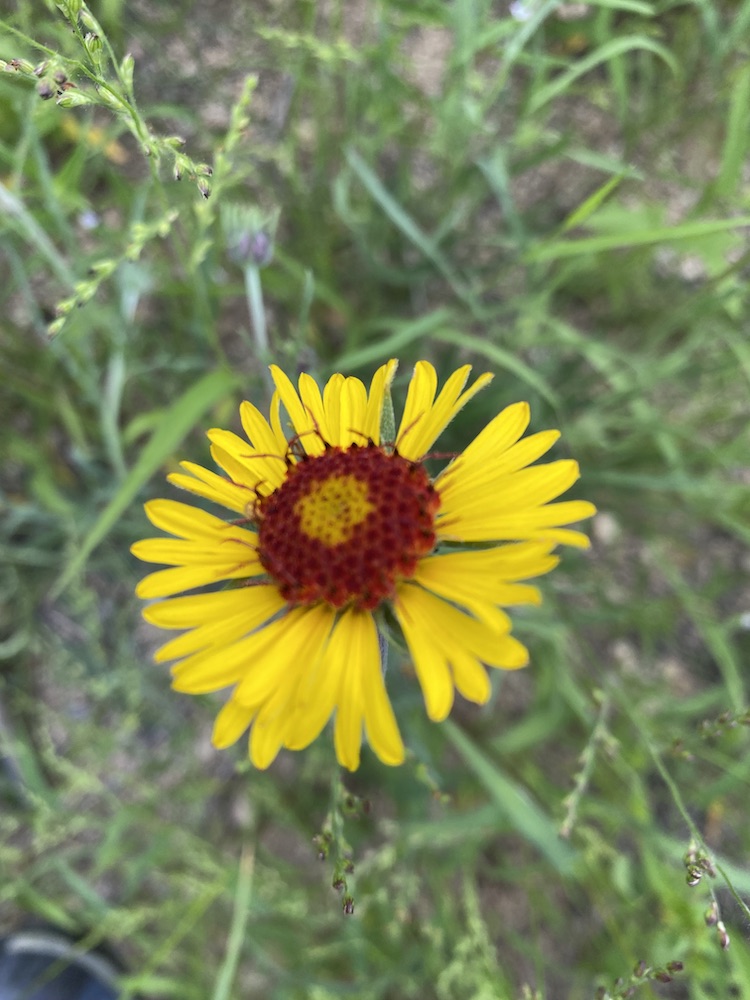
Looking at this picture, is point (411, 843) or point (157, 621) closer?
point (157, 621)

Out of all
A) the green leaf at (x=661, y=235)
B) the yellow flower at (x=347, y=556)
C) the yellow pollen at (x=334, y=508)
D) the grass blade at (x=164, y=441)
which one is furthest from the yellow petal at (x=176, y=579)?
the green leaf at (x=661, y=235)

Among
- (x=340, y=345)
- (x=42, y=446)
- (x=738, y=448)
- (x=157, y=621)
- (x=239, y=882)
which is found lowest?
(x=239, y=882)

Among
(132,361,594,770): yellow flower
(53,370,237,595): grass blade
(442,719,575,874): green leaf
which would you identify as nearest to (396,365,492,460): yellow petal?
(132,361,594,770): yellow flower

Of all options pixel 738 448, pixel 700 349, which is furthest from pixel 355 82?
pixel 738 448

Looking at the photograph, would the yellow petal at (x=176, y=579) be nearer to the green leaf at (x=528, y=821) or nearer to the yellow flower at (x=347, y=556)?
the yellow flower at (x=347, y=556)

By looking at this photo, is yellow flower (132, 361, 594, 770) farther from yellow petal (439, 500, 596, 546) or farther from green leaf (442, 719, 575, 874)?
green leaf (442, 719, 575, 874)

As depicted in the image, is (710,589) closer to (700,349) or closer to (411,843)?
(700,349)
